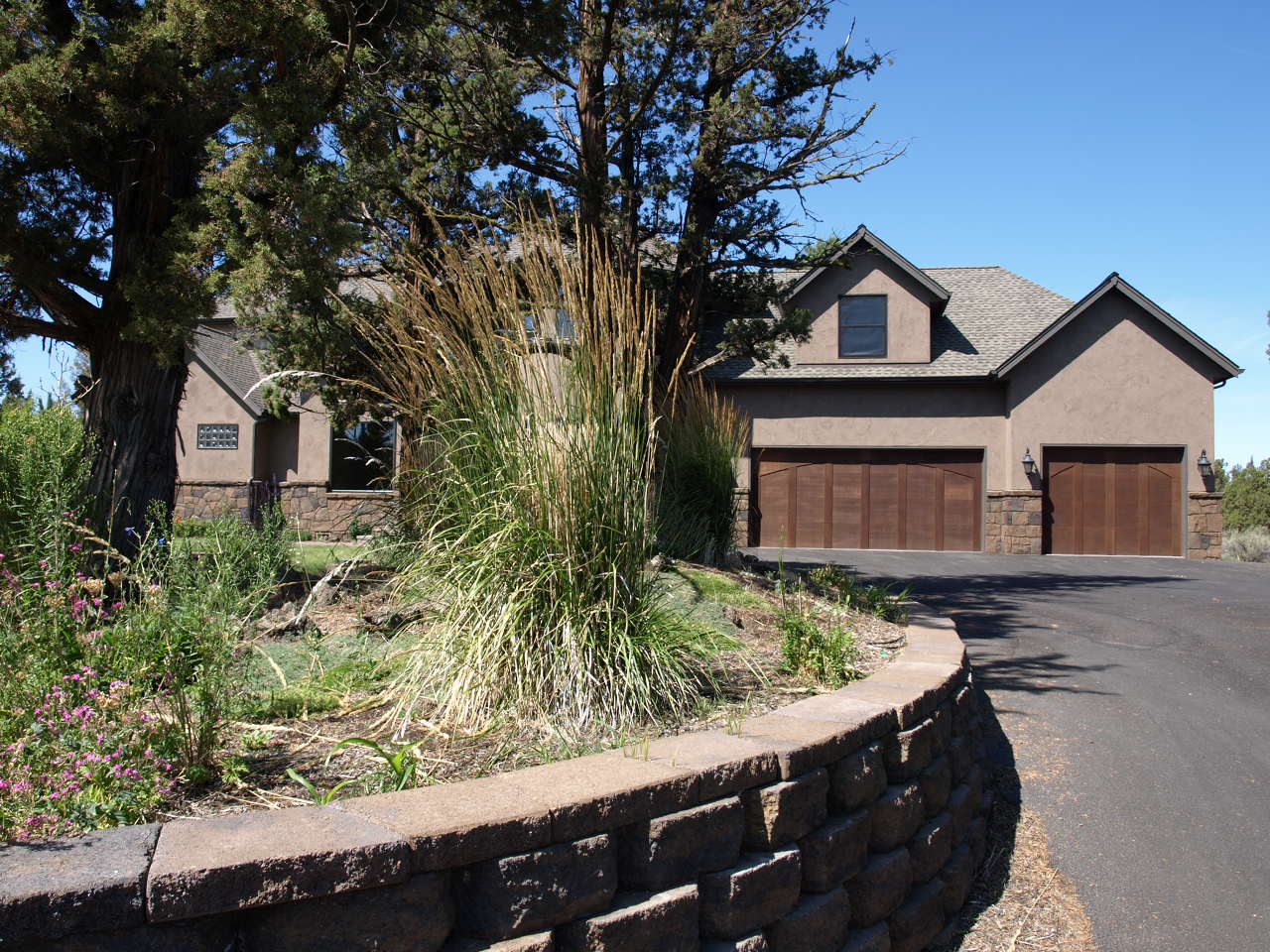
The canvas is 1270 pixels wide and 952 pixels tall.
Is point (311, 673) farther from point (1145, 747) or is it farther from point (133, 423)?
point (1145, 747)

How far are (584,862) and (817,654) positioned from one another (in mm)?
2232

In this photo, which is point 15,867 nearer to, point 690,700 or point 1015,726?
point 690,700

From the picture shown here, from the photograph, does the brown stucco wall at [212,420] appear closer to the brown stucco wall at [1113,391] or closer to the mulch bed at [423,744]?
the brown stucco wall at [1113,391]

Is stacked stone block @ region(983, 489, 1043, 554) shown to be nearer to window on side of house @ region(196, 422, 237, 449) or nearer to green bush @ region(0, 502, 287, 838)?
window on side of house @ region(196, 422, 237, 449)

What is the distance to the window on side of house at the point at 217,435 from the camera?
17.6m

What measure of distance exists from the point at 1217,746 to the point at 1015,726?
1.02 m

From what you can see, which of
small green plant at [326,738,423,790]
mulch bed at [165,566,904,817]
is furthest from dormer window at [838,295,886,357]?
small green plant at [326,738,423,790]

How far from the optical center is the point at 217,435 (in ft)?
58.1

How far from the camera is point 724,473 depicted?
7766 millimetres

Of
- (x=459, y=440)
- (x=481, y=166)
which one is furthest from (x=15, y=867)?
(x=481, y=166)

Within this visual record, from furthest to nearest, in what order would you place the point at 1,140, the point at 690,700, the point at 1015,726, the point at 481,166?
the point at 481,166 < the point at 1,140 < the point at 1015,726 < the point at 690,700

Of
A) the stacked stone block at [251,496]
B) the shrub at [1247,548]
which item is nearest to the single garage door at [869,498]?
the shrub at [1247,548]

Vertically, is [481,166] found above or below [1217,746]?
above

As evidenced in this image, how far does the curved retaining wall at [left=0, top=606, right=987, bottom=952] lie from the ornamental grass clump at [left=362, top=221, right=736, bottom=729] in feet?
1.67
